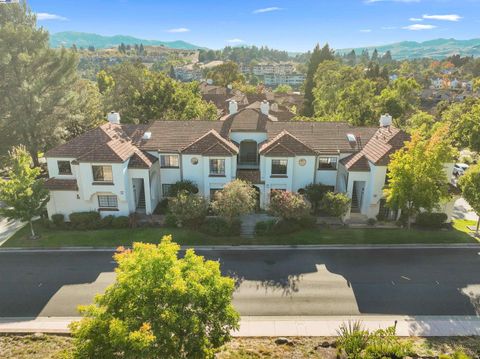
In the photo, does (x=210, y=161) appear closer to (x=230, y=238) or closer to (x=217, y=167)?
(x=217, y=167)

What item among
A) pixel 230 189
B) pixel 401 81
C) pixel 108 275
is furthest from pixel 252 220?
pixel 401 81

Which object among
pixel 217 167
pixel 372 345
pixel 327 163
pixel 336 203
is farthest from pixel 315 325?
pixel 327 163

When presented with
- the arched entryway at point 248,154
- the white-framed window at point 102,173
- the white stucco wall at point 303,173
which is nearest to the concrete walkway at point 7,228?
the white-framed window at point 102,173

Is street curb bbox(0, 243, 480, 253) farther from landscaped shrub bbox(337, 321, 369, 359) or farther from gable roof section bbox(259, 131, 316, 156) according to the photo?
landscaped shrub bbox(337, 321, 369, 359)

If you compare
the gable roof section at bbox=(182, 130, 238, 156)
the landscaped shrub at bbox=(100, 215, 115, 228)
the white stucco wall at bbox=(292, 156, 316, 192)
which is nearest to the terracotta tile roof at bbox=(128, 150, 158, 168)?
the gable roof section at bbox=(182, 130, 238, 156)

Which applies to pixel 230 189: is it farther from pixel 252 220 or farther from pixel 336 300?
pixel 336 300

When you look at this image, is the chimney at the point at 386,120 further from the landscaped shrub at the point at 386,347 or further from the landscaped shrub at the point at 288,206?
the landscaped shrub at the point at 386,347
